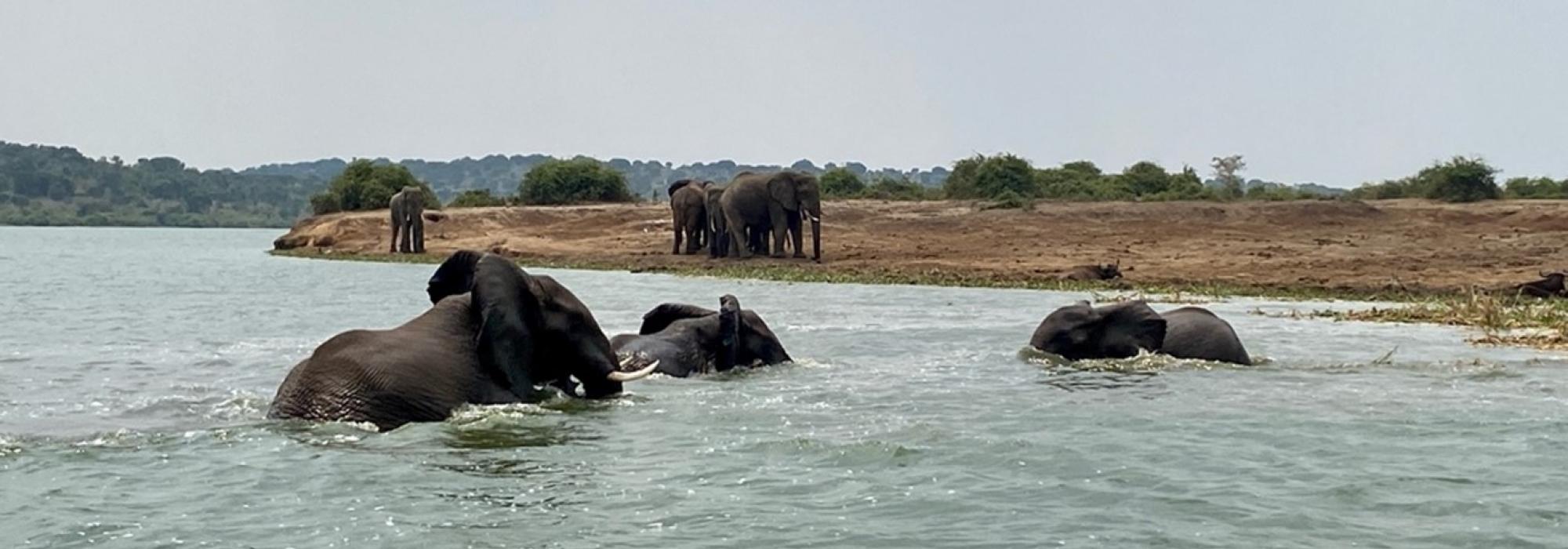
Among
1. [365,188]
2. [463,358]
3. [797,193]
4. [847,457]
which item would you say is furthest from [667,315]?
[365,188]

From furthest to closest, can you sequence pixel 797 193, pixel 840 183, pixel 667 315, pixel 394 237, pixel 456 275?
1. pixel 840 183
2. pixel 394 237
3. pixel 797 193
4. pixel 667 315
5. pixel 456 275

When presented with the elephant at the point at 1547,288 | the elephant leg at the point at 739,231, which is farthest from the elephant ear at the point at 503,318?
the elephant leg at the point at 739,231

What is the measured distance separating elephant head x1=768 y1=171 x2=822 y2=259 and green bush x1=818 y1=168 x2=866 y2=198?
20.0 m

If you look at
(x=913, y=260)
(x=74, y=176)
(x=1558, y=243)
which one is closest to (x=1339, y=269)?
(x=1558, y=243)

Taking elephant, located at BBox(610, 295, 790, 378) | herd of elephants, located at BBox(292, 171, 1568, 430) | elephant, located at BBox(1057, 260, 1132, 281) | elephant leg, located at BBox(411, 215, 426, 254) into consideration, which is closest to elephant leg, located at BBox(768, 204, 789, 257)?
elephant, located at BBox(1057, 260, 1132, 281)

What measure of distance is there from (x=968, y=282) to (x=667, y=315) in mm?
13223

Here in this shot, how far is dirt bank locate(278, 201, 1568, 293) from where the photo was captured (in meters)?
27.6

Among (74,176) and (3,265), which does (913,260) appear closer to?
(3,265)

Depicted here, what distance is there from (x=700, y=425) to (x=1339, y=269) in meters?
19.1

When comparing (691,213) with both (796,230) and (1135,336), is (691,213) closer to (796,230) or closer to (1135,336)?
(796,230)

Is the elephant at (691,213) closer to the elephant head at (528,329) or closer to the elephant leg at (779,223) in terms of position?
the elephant leg at (779,223)

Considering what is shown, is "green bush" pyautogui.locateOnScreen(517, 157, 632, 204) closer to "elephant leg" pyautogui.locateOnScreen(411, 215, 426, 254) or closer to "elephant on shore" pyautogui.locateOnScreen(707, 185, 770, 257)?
"elephant leg" pyautogui.locateOnScreen(411, 215, 426, 254)

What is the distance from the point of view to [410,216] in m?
42.4

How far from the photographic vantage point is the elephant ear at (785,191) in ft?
112
